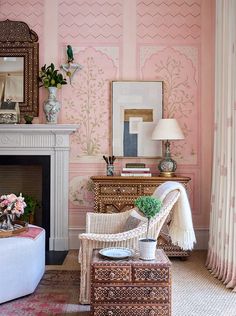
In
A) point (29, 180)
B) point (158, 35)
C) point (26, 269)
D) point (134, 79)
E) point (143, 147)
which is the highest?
point (158, 35)

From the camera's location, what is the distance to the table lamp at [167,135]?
4.24 meters

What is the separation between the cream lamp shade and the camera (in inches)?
167

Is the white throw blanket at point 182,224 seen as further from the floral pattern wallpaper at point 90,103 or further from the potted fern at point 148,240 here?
the floral pattern wallpaper at point 90,103

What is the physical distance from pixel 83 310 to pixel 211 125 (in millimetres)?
2704

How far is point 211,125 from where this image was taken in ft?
15.2

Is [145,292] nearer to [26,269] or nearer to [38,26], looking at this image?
[26,269]

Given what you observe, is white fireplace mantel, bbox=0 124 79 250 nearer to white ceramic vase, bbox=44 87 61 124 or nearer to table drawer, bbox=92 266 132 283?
white ceramic vase, bbox=44 87 61 124

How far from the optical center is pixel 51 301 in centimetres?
292

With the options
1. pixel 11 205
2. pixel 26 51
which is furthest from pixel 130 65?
pixel 11 205

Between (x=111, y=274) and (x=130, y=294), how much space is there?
17cm

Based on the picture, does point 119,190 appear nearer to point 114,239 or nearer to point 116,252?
point 114,239

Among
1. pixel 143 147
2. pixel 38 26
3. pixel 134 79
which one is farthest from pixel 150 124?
pixel 38 26

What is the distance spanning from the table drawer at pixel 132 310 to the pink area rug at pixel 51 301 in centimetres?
38

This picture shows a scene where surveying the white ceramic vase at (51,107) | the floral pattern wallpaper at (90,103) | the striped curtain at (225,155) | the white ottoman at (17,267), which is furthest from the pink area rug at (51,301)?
the white ceramic vase at (51,107)
